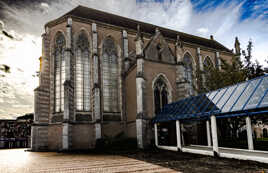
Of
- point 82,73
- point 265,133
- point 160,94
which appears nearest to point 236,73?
point 160,94

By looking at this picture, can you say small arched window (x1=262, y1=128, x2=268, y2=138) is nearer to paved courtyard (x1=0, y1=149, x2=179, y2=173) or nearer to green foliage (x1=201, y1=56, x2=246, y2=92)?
green foliage (x1=201, y1=56, x2=246, y2=92)

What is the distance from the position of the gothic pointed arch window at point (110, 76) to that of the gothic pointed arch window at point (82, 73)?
77.8 inches

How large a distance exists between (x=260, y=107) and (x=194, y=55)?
22.6 meters

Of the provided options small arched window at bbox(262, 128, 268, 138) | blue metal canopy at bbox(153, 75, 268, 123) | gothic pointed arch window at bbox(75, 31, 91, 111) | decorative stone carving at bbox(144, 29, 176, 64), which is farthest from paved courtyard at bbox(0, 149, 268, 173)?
small arched window at bbox(262, 128, 268, 138)

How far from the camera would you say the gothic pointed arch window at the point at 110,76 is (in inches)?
944

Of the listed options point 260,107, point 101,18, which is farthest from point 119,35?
point 260,107

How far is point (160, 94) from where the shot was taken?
2142 cm

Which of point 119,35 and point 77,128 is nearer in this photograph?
point 77,128

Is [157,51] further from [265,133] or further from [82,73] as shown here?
[265,133]

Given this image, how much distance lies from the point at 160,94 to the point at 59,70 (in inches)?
478

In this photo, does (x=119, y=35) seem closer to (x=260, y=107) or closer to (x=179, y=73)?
(x=179, y=73)

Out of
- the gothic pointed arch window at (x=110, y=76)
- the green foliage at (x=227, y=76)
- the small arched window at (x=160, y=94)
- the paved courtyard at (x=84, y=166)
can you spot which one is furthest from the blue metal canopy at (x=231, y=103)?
the gothic pointed arch window at (x=110, y=76)

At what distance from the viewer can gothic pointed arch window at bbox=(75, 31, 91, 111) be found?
22.7m

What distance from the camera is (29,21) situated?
16.1 meters
